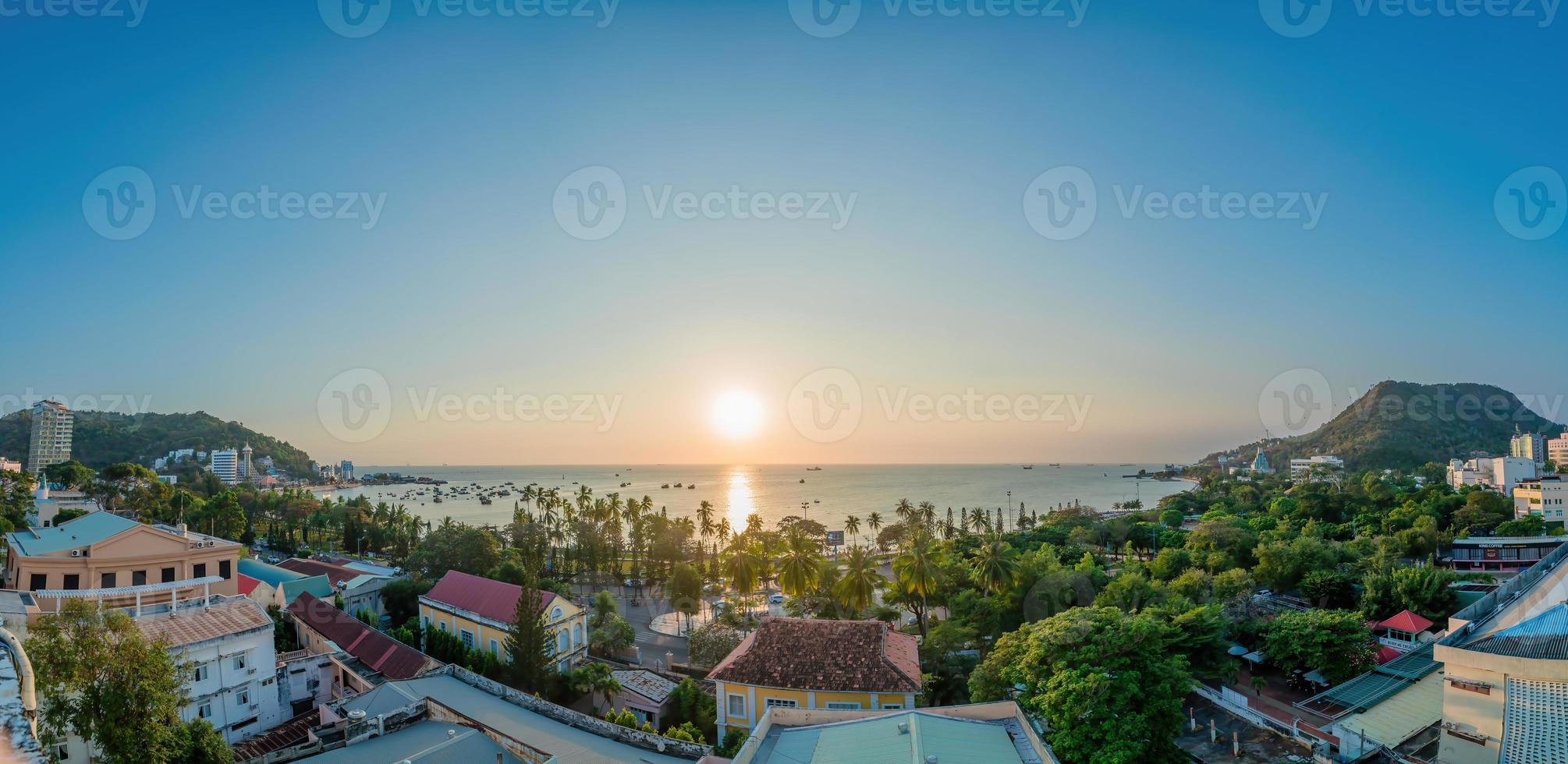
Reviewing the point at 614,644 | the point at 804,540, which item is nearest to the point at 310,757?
the point at 614,644

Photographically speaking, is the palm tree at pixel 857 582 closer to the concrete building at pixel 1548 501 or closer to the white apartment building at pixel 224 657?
the white apartment building at pixel 224 657

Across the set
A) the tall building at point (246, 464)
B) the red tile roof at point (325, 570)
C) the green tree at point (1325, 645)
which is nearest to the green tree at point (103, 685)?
the red tile roof at point (325, 570)

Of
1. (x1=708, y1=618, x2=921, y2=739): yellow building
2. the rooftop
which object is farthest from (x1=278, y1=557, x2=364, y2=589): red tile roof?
(x1=708, y1=618, x2=921, y2=739): yellow building

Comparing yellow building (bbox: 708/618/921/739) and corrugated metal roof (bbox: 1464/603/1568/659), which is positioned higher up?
corrugated metal roof (bbox: 1464/603/1568/659)

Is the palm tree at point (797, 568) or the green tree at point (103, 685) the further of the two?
the palm tree at point (797, 568)

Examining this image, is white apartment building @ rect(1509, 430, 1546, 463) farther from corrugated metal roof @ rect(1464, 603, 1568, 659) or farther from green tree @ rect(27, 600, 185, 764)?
green tree @ rect(27, 600, 185, 764)

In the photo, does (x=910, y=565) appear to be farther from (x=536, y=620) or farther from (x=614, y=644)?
(x=536, y=620)
